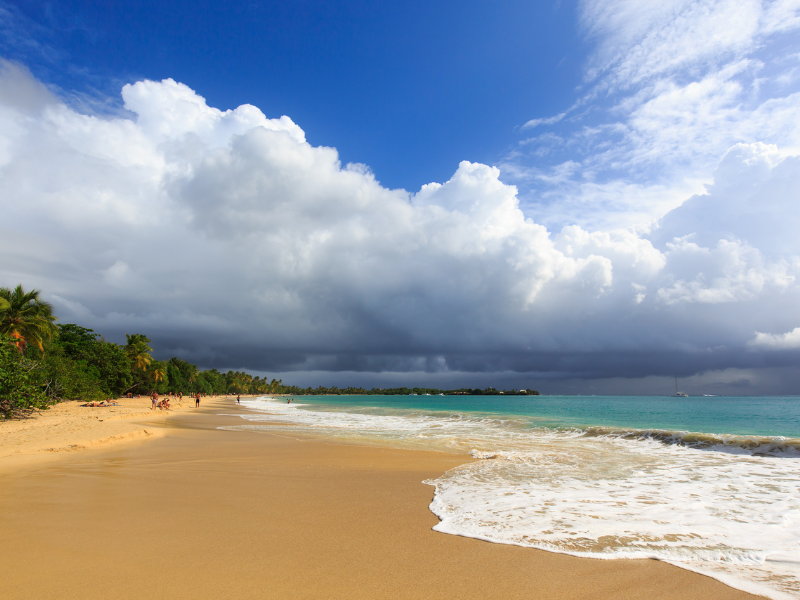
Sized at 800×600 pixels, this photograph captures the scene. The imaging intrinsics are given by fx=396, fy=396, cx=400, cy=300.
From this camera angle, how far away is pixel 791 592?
3967mm

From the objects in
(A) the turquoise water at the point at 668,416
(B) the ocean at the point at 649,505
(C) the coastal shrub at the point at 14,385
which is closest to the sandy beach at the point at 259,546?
(B) the ocean at the point at 649,505

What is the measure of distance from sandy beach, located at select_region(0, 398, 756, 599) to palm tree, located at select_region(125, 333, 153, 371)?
58.1 m

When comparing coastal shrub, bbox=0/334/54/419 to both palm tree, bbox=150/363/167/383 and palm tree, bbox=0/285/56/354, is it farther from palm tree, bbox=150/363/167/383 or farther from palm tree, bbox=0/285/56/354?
palm tree, bbox=150/363/167/383

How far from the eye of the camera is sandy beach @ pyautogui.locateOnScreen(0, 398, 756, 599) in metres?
3.83

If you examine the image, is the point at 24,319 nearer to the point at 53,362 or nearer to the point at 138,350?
the point at 53,362

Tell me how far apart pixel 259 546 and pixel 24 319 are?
125ft

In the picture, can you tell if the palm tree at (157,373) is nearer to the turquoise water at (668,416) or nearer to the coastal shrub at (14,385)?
the turquoise water at (668,416)

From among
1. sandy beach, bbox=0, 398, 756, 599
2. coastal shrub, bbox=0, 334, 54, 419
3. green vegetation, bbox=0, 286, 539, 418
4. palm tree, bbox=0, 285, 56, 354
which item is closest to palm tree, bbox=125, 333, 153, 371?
green vegetation, bbox=0, 286, 539, 418

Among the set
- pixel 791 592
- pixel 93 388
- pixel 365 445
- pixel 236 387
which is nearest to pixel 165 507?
pixel 791 592

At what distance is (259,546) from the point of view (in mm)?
4773

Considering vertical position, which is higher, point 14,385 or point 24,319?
point 24,319

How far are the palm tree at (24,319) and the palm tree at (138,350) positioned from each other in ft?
91.6

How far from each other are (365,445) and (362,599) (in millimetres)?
11871

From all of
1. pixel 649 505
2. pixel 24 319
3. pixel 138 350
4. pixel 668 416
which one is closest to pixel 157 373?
pixel 138 350
